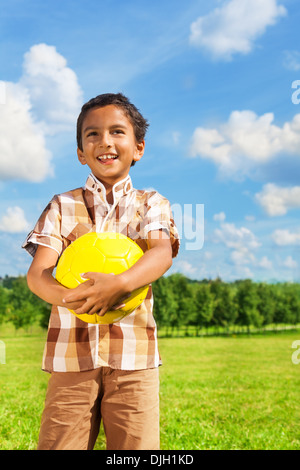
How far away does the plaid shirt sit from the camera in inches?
97.6

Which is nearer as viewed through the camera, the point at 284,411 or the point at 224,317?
the point at 284,411

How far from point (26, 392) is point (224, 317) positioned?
116 ft

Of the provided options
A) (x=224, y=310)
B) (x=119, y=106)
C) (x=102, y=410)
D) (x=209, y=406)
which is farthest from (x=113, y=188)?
(x=224, y=310)

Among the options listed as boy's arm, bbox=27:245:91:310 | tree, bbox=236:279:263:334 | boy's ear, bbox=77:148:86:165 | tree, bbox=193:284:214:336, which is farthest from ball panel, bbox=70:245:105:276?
tree, bbox=236:279:263:334

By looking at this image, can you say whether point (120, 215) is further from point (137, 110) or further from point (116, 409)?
point (116, 409)

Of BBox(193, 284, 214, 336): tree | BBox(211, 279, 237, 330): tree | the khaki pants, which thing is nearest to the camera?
the khaki pants

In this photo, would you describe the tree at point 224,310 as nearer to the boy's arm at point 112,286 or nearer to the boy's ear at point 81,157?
the boy's ear at point 81,157

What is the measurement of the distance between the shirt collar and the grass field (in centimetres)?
425

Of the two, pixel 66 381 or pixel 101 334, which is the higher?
pixel 101 334

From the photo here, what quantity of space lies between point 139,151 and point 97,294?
120cm

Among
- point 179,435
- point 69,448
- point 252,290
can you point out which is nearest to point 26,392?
point 179,435

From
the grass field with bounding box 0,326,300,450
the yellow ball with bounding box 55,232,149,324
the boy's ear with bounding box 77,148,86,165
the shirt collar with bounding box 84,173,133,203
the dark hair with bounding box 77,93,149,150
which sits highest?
the dark hair with bounding box 77,93,149,150

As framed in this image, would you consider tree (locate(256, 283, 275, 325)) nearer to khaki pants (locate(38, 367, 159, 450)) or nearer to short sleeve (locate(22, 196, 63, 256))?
khaki pants (locate(38, 367, 159, 450))

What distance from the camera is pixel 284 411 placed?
8.91 metres
